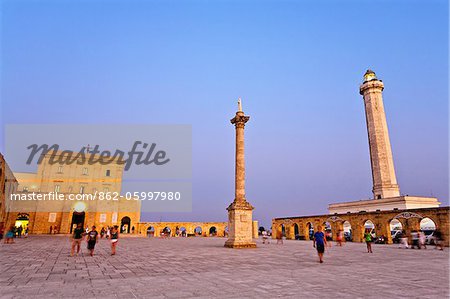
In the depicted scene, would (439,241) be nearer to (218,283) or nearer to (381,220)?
(381,220)

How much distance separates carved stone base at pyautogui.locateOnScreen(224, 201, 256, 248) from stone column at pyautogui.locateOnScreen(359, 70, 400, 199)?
32.0 metres

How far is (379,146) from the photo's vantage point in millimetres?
45406

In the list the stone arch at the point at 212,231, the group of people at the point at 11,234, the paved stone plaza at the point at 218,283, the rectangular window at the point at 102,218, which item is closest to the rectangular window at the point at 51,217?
the rectangular window at the point at 102,218

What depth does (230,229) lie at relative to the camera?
20641 mm

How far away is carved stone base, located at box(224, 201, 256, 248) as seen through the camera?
19844mm

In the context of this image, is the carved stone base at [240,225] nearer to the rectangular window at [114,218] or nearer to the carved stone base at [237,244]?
the carved stone base at [237,244]

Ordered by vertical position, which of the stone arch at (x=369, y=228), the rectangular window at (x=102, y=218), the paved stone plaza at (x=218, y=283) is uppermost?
the rectangular window at (x=102, y=218)

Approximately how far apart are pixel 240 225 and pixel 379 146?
34.7 m

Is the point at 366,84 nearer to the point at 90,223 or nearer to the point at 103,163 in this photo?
the point at 103,163

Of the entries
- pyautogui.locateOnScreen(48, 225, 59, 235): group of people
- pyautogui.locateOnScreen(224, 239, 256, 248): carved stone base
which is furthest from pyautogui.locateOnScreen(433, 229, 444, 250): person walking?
pyautogui.locateOnScreen(48, 225, 59, 235): group of people

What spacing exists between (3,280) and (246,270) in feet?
21.7

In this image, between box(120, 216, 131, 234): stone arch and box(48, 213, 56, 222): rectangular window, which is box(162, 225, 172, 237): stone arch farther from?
box(48, 213, 56, 222): rectangular window

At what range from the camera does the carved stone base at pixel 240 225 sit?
65.1 feet

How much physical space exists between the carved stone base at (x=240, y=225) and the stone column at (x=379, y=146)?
105ft
